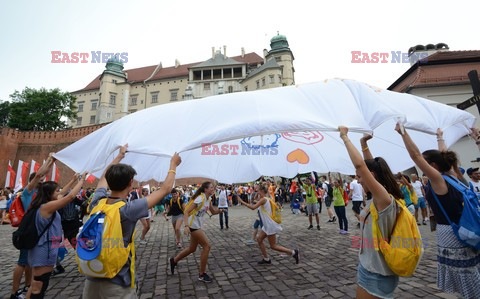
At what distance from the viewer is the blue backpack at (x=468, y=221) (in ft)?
8.15

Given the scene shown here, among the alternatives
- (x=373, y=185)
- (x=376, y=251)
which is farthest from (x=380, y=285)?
(x=373, y=185)

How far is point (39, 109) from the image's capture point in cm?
5050

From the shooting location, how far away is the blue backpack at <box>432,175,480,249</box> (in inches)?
97.8

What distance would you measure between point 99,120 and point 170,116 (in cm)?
6213

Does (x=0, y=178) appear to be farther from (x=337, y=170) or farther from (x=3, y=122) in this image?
(x=337, y=170)

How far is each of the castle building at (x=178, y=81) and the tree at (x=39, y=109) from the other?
724 cm

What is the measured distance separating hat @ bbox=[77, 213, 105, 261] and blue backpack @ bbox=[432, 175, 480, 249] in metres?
3.32

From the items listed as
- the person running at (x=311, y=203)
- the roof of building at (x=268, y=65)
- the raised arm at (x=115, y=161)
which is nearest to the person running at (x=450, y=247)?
the raised arm at (x=115, y=161)

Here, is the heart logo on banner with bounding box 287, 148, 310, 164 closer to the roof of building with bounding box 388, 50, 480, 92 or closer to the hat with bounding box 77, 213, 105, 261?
the hat with bounding box 77, 213, 105, 261

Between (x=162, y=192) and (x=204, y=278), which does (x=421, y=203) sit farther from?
(x=162, y=192)

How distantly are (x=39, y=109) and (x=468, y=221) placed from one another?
208 ft

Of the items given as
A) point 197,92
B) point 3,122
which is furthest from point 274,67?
point 3,122

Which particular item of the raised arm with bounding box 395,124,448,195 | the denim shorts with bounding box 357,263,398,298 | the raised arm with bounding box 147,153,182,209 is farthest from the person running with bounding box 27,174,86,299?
the raised arm with bounding box 395,124,448,195

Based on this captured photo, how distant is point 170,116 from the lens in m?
4.48
